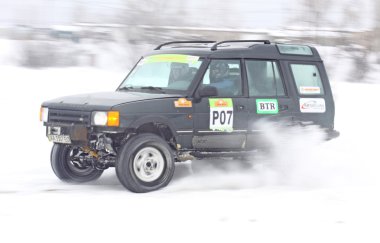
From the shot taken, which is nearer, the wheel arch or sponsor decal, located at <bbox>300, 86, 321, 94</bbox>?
the wheel arch

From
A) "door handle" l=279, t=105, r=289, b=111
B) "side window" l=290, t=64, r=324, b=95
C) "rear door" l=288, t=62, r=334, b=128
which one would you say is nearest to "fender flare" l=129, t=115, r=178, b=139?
"door handle" l=279, t=105, r=289, b=111

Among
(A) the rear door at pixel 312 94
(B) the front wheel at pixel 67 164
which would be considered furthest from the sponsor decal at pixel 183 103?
(A) the rear door at pixel 312 94

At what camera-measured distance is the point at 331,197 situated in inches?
301

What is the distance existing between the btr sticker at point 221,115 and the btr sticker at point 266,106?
1.36 feet

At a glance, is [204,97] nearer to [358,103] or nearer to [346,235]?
[346,235]

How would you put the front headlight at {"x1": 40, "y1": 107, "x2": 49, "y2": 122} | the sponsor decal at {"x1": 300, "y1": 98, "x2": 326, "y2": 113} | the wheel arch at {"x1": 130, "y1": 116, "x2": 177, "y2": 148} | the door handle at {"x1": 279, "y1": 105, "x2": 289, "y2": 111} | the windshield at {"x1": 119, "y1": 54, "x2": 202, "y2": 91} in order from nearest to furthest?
the wheel arch at {"x1": 130, "y1": 116, "x2": 177, "y2": 148}, the front headlight at {"x1": 40, "y1": 107, "x2": 49, "y2": 122}, the windshield at {"x1": 119, "y1": 54, "x2": 202, "y2": 91}, the door handle at {"x1": 279, "y1": 105, "x2": 289, "y2": 111}, the sponsor decal at {"x1": 300, "y1": 98, "x2": 326, "y2": 113}

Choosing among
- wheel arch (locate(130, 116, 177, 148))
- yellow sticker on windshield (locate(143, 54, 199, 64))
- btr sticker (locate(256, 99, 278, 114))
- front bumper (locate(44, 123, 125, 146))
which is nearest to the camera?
front bumper (locate(44, 123, 125, 146))

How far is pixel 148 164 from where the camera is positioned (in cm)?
792

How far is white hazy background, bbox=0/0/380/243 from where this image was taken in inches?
237

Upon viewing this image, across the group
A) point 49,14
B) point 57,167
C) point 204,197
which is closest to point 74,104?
point 57,167

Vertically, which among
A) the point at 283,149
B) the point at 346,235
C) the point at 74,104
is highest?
the point at 74,104

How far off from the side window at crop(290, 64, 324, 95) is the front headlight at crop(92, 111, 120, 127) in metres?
2.75

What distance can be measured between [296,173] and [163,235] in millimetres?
3508

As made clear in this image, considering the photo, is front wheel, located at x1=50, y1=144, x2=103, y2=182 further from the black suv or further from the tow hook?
the tow hook
